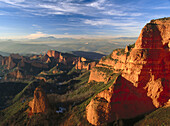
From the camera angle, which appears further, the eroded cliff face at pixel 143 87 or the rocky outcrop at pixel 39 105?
the rocky outcrop at pixel 39 105

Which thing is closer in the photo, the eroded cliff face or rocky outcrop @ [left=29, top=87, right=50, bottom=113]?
the eroded cliff face

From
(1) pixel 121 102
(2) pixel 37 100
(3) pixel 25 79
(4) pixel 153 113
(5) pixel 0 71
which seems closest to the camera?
(4) pixel 153 113

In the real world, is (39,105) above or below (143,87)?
Result: below

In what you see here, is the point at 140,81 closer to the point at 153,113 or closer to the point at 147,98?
the point at 147,98

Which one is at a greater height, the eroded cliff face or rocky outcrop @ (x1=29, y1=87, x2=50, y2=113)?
the eroded cliff face

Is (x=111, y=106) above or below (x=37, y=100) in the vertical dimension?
above

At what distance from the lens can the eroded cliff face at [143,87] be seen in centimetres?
2809

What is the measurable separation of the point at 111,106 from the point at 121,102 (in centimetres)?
265

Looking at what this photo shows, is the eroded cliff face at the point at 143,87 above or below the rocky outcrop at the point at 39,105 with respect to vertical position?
above

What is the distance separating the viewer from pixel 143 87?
1145 inches

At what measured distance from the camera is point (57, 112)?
43750mm

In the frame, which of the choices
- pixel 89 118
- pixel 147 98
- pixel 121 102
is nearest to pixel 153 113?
pixel 147 98

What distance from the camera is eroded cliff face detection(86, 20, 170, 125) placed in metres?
28.1

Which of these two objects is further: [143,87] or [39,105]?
[39,105]
